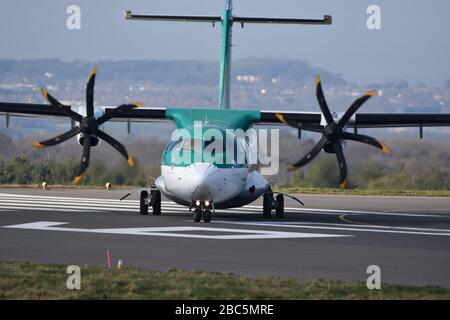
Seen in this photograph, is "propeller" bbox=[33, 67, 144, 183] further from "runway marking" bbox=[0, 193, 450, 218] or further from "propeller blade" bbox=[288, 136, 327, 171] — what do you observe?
"propeller blade" bbox=[288, 136, 327, 171]

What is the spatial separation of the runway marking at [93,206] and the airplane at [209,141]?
104 inches

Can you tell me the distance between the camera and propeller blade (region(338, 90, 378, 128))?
80.4 feet

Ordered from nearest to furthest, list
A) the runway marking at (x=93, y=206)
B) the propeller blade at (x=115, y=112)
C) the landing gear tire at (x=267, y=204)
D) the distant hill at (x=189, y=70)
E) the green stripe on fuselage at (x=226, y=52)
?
the propeller blade at (x=115, y=112)
the landing gear tire at (x=267, y=204)
the runway marking at (x=93, y=206)
the green stripe on fuselage at (x=226, y=52)
the distant hill at (x=189, y=70)

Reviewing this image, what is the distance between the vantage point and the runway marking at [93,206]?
95.5 ft

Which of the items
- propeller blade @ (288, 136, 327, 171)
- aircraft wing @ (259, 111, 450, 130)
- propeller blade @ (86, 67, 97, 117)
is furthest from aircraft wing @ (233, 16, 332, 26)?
propeller blade @ (86, 67, 97, 117)

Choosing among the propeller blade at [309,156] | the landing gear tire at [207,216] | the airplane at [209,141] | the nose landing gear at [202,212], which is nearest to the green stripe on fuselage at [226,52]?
the airplane at [209,141]

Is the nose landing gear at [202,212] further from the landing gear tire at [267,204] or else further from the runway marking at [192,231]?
the landing gear tire at [267,204]

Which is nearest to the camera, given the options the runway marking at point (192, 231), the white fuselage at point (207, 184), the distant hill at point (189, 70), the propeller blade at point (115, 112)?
the runway marking at point (192, 231)

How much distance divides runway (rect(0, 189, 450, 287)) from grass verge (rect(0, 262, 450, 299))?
771mm

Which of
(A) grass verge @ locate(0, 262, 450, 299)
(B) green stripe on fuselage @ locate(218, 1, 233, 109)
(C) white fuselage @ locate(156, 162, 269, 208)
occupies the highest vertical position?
(B) green stripe on fuselage @ locate(218, 1, 233, 109)

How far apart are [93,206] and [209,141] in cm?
751

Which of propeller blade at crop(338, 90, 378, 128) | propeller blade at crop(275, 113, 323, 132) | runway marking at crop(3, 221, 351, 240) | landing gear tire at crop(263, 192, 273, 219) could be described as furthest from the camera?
landing gear tire at crop(263, 192, 273, 219)

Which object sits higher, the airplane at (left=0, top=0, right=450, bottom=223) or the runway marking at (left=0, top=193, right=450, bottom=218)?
the airplane at (left=0, top=0, right=450, bottom=223)

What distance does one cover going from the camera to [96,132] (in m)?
25.8
